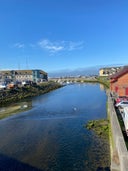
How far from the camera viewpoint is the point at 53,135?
1038 inches

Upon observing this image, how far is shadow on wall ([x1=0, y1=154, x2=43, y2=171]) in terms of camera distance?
699 inches

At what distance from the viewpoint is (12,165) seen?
18609mm

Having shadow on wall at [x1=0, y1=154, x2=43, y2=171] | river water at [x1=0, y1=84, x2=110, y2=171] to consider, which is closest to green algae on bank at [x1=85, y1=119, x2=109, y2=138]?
river water at [x1=0, y1=84, x2=110, y2=171]

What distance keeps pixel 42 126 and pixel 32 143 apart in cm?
714

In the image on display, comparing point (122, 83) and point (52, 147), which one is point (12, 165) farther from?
point (122, 83)

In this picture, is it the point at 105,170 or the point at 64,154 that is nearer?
the point at 105,170

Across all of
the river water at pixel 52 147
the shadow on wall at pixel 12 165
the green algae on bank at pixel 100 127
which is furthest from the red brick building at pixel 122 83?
the shadow on wall at pixel 12 165

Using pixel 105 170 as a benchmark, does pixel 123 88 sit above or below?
above

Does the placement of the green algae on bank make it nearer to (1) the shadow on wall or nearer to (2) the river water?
(2) the river water

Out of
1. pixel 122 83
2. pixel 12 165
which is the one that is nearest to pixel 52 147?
pixel 12 165

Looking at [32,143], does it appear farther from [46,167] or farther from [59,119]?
[59,119]

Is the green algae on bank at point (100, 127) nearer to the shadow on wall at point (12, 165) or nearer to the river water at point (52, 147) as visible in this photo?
the river water at point (52, 147)

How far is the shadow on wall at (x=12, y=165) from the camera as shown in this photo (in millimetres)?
17766

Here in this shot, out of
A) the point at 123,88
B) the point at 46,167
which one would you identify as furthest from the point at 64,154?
the point at 123,88
